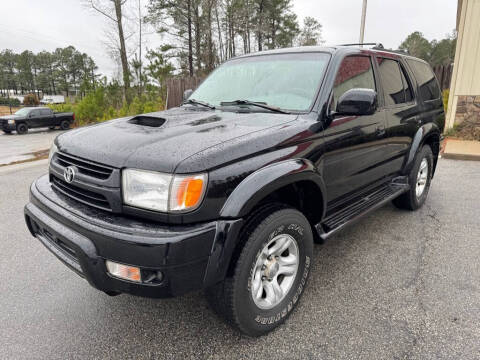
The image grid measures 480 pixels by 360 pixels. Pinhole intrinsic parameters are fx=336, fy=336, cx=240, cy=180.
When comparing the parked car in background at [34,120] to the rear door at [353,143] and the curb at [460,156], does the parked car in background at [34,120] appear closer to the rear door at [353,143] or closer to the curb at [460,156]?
the curb at [460,156]

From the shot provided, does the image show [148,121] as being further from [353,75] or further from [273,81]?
[353,75]

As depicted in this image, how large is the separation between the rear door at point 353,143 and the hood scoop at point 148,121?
119 cm

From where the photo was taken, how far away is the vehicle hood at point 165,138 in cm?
173

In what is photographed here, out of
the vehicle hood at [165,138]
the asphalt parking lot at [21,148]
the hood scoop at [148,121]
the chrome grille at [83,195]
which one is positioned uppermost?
the hood scoop at [148,121]

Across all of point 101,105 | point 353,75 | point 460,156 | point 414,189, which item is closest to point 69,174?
point 353,75

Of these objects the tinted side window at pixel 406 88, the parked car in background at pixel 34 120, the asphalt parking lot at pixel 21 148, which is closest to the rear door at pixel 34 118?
the parked car in background at pixel 34 120

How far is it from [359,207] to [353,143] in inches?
24.5

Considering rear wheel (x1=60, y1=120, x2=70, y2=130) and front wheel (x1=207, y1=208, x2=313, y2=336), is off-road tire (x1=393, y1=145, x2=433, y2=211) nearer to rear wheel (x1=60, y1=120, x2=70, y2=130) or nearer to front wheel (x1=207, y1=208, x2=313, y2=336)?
front wheel (x1=207, y1=208, x2=313, y2=336)

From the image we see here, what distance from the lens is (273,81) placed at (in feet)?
9.16

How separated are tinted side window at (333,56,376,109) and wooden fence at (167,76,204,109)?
12065mm

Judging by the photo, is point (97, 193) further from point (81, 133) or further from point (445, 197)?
point (445, 197)

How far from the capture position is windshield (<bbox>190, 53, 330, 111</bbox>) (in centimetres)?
260

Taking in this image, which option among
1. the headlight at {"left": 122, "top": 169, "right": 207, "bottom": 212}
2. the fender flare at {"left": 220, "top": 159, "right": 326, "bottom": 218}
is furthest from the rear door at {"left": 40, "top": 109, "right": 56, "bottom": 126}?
the fender flare at {"left": 220, "top": 159, "right": 326, "bottom": 218}

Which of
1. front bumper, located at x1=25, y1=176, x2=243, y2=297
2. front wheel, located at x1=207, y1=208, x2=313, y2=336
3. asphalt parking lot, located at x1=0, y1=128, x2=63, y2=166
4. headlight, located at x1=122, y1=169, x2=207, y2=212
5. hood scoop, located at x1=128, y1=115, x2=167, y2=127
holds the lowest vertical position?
asphalt parking lot, located at x1=0, y1=128, x2=63, y2=166
